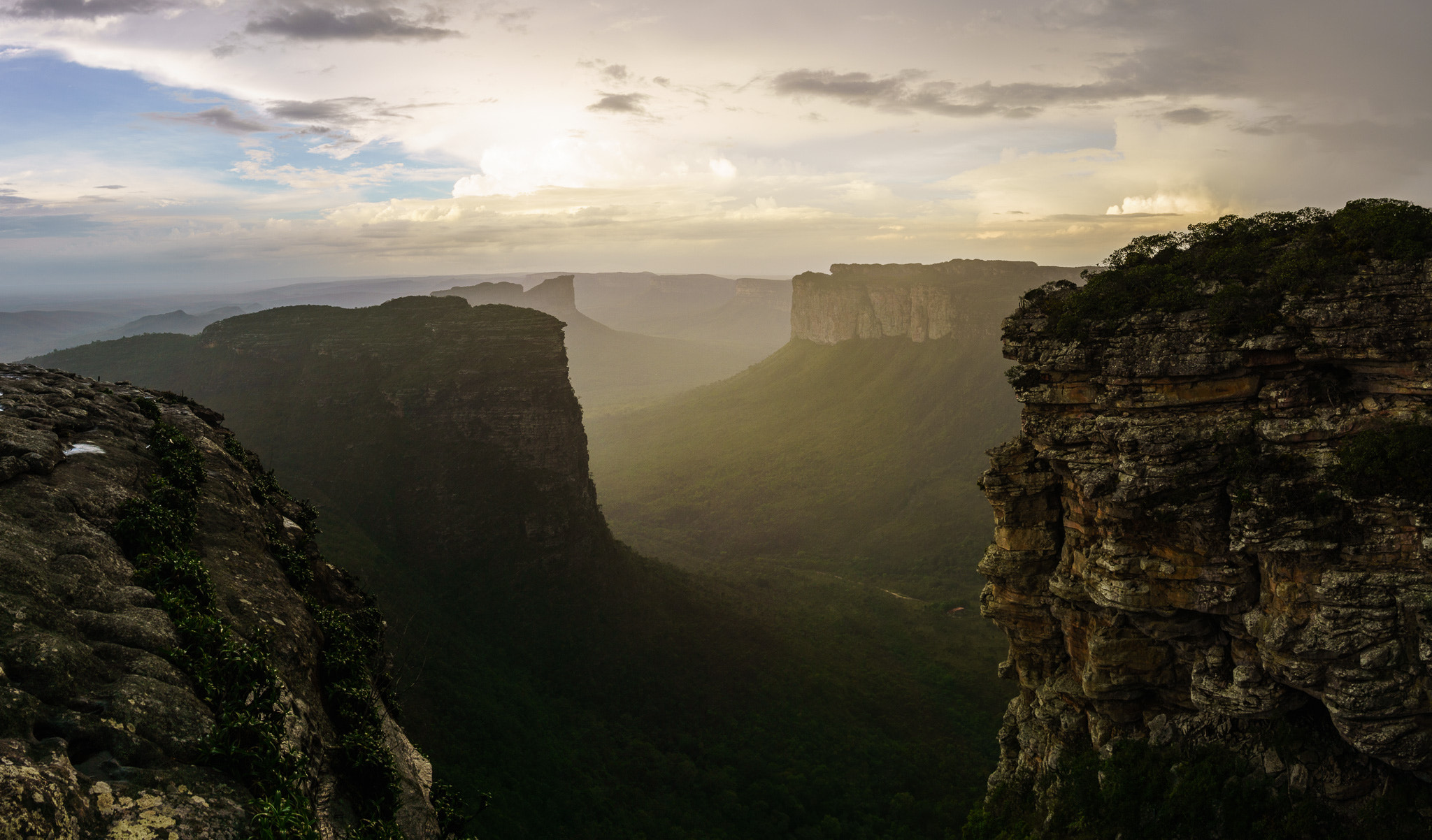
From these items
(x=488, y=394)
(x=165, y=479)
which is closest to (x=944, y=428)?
(x=488, y=394)

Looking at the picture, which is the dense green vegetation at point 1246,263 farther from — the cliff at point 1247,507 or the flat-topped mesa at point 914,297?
the flat-topped mesa at point 914,297

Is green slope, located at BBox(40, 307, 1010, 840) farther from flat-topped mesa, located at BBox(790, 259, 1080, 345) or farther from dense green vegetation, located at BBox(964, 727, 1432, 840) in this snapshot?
flat-topped mesa, located at BBox(790, 259, 1080, 345)

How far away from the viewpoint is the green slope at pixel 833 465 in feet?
337

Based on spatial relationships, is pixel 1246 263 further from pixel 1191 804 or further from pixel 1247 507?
pixel 1191 804

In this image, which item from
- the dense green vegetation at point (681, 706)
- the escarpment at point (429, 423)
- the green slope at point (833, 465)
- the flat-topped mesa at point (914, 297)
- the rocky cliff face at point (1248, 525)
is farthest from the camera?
the flat-topped mesa at point (914, 297)

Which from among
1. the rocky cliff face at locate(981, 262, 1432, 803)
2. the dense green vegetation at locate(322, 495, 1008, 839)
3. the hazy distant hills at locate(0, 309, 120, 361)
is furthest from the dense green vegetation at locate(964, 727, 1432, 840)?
the hazy distant hills at locate(0, 309, 120, 361)

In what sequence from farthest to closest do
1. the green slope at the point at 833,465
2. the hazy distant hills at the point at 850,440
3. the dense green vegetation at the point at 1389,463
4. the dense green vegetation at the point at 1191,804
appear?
the hazy distant hills at the point at 850,440
the green slope at the point at 833,465
the dense green vegetation at the point at 1191,804
the dense green vegetation at the point at 1389,463

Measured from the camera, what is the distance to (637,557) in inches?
2857

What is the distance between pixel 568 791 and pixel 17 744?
35.7 metres

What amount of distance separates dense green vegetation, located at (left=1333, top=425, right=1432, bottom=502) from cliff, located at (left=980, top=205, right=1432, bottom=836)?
2.2 inches

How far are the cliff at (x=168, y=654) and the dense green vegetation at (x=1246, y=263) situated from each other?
27.3 metres

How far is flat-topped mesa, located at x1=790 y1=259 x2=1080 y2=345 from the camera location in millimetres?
137625

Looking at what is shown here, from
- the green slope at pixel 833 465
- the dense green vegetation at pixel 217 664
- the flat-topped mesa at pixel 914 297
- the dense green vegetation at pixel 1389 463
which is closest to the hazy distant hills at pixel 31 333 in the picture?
the green slope at pixel 833 465

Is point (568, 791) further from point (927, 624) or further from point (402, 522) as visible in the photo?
point (927, 624)
